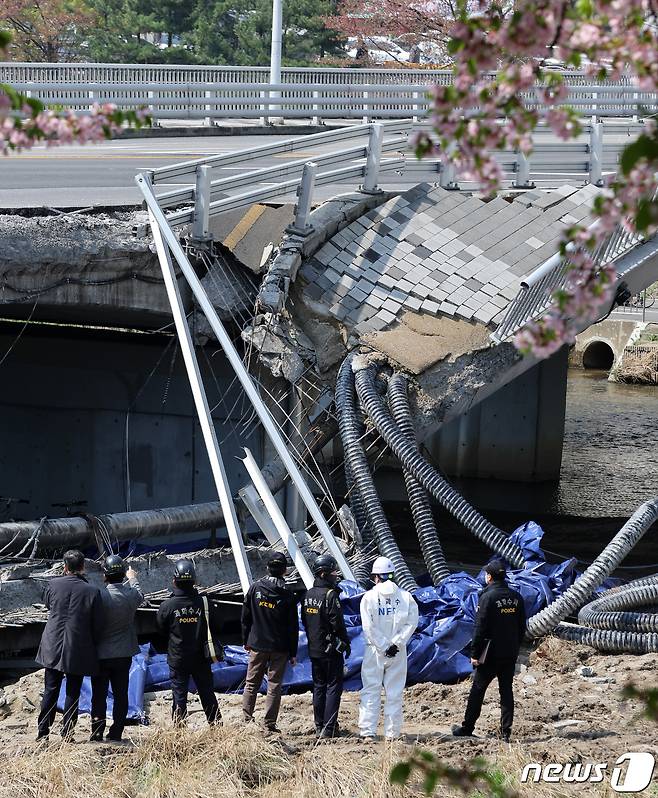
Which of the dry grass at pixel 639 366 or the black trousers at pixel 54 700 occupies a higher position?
the black trousers at pixel 54 700

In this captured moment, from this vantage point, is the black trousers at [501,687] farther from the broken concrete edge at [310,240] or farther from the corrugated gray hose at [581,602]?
the broken concrete edge at [310,240]

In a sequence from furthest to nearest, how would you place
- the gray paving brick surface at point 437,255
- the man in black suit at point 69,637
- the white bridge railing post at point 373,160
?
the white bridge railing post at point 373,160, the gray paving brick surface at point 437,255, the man in black suit at point 69,637

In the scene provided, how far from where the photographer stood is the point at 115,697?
9.16 metres

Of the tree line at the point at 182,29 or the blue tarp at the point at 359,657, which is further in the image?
the tree line at the point at 182,29

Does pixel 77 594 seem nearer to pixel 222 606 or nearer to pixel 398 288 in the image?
pixel 222 606

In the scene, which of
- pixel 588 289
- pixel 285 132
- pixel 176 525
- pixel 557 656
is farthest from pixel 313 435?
pixel 285 132

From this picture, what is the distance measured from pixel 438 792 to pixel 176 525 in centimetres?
653

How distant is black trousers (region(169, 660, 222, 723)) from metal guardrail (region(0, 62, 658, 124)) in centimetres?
924

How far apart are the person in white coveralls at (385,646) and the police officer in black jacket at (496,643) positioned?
1.72 ft

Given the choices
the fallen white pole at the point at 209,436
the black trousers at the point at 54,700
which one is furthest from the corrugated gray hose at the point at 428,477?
the black trousers at the point at 54,700

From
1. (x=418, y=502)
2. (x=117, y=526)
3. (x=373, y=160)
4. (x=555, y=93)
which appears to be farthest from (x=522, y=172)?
(x=555, y=93)

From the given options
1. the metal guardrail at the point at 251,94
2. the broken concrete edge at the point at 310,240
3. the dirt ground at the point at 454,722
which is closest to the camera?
the dirt ground at the point at 454,722

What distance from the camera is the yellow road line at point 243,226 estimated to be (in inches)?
571

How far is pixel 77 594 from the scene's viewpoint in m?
8.93
